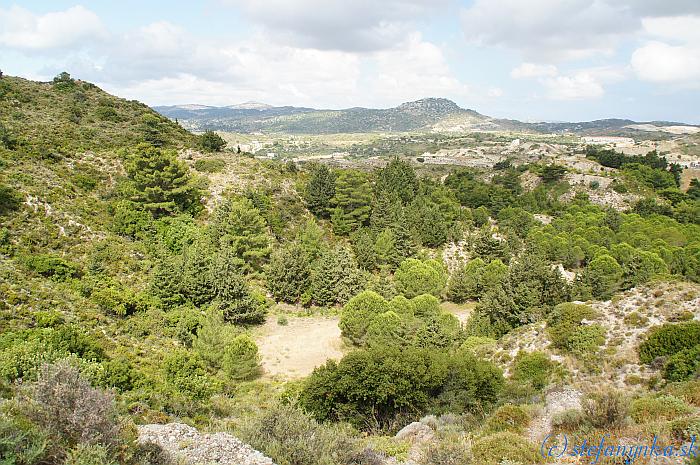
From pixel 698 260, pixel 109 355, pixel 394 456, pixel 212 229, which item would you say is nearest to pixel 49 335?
pixel 109 355

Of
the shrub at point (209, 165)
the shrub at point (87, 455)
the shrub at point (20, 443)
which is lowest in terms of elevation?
the shrub at point (87, 455)

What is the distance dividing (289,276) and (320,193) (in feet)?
46.9

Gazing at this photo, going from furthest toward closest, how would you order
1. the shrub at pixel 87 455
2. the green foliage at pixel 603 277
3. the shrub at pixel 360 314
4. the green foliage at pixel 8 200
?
the green foliage at pixel 603 277
the green foliage at pixel 8 200
the shrub at pixel 360 314
the shrub at pixel 87 455

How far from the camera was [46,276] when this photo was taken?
2102 centimetres

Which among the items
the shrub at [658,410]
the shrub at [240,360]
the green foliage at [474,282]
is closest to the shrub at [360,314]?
the shrub at [240,360]

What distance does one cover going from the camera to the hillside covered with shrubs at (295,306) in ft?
29.6

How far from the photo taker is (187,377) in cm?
1530

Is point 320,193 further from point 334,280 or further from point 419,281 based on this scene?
point 419,281

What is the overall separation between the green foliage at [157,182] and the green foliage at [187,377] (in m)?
17.7

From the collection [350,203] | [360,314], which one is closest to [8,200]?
[360,314]

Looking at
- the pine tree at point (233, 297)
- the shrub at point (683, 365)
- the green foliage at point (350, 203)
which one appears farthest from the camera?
the green foliage at point (350, 203)

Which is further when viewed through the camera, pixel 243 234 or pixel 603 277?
pixel 603 277

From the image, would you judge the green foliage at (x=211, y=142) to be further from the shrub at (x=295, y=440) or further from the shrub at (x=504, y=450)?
the shrub at (x=504, y=450)

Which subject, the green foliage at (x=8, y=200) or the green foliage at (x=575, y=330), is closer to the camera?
the green foliage at (x=575, y=330)
